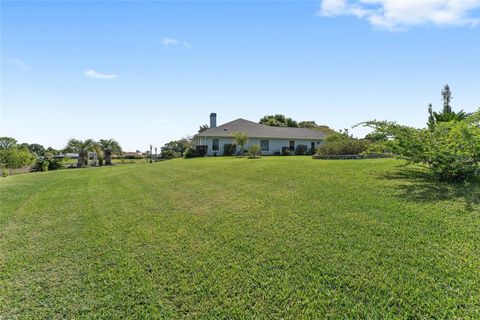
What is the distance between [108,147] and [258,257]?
35.0 m

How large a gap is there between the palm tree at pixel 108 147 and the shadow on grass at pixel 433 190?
3355 centimetres

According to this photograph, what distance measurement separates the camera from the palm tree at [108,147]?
33344mm

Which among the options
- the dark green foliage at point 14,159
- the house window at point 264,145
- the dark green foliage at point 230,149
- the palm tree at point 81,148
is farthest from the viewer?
the house window at point 264,145

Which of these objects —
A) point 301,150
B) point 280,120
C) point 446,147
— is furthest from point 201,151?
point 280,120

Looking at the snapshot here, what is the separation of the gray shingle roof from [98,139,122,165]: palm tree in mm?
12098

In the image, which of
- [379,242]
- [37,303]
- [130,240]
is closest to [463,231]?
[379,242]

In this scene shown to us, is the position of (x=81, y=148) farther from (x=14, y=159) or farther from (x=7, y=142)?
(x=7, y=142)

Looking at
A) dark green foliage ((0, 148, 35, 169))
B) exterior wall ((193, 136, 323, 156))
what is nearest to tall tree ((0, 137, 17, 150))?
dark green foliage ((0, 148, 35, 169))

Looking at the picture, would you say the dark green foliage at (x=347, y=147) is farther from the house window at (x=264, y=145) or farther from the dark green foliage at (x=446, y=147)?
the house window at (x=264, y=145)

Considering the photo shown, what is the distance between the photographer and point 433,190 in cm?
602

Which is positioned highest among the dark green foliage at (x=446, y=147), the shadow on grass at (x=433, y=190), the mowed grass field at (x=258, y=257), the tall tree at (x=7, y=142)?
the tall tree at (x=7, y=142)

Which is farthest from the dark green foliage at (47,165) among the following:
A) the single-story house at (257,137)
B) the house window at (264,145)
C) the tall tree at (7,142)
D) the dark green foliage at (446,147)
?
the tall tree at (7,142)

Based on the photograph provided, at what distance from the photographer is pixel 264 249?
3.83 m

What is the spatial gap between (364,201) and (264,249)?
286 centimetres
